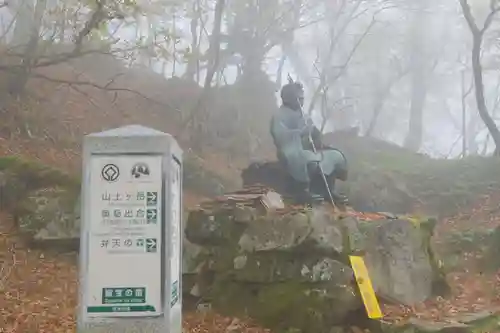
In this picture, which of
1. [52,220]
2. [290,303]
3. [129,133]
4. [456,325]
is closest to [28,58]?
[52,220]

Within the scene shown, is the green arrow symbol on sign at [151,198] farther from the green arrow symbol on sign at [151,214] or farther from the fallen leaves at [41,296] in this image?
the fallen leaves at [41,296]

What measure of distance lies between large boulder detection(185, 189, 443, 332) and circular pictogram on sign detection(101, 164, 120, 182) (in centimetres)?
291

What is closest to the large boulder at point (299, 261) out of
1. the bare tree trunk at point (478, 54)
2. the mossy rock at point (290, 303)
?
the mossy rock at point (290, 303)

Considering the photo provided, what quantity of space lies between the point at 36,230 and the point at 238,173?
462cm

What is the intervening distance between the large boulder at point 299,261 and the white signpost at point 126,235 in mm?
2701

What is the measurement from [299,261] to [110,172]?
3.04 m

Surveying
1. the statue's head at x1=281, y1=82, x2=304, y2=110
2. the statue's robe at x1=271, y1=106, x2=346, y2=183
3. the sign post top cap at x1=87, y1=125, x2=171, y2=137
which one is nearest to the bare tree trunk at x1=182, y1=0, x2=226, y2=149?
the statue's head at x1=281, y1=82, x2=304, y2=110

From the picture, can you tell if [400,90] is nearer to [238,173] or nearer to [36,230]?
[238,173]

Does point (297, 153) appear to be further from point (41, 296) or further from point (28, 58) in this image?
point (28, 58)

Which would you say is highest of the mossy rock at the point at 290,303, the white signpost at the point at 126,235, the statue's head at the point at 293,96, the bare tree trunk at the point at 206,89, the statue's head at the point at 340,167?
the bare tree trunk at the point at 206,89

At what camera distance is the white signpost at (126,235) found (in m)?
3.05

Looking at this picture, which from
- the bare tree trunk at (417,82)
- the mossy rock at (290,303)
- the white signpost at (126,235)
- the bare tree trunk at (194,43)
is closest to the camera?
the white signpost at (126,235)

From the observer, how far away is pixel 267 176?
25.3 ft

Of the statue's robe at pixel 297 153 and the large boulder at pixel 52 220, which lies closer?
the large boulder at pixel 52 220
